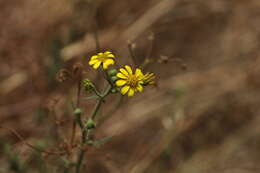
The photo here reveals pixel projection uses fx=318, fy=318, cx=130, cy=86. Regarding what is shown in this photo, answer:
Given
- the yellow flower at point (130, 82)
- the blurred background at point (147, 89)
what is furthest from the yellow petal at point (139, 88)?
the blurred background at point (147, 89)

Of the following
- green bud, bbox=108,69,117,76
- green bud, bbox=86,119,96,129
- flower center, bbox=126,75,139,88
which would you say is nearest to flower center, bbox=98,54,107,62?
green bud, bbox=108,69,117,76

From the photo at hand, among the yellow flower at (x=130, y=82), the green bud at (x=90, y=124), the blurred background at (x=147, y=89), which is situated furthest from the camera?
the blurred background at (x=147, y=89)

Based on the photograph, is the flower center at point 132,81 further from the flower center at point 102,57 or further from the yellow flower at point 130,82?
the flower center at point 102,57

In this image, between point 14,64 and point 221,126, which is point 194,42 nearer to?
point 221,126

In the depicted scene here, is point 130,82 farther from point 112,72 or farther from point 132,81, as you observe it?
point 112,72

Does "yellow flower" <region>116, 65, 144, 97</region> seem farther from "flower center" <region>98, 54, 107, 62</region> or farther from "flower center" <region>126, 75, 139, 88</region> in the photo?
"flower center" <region>98, 54, 107, 62</region>

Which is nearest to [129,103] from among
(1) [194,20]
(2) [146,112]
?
(2) [146,112]
